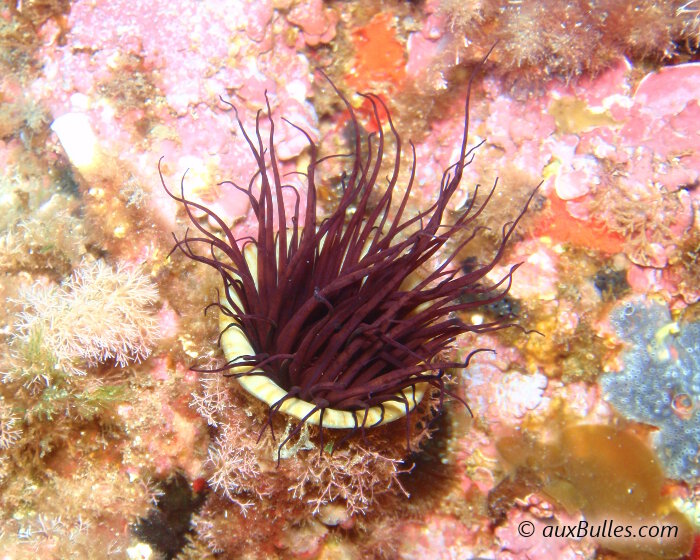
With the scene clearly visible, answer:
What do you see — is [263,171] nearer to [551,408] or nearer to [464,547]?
[551,408]

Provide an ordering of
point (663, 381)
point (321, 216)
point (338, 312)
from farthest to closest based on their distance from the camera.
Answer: point (321, 216) → point (663, 381) → point (338, 312)

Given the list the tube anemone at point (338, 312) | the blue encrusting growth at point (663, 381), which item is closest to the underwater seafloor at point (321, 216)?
the blue encrusting growth at point (663, 381)

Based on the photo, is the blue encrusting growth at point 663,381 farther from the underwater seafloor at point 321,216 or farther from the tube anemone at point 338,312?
the tube anemone at point 338,312

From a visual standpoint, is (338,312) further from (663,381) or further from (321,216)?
(663,381)

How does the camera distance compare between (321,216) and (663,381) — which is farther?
(321,216)

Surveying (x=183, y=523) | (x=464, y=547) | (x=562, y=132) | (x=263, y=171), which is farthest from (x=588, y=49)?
(x=183, y=523)

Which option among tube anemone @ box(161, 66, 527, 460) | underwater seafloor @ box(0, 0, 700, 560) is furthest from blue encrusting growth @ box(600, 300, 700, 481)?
tube anemone @ box(161, 66, 527, 460)

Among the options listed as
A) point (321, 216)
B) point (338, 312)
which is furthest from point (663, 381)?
point (321, 216)
